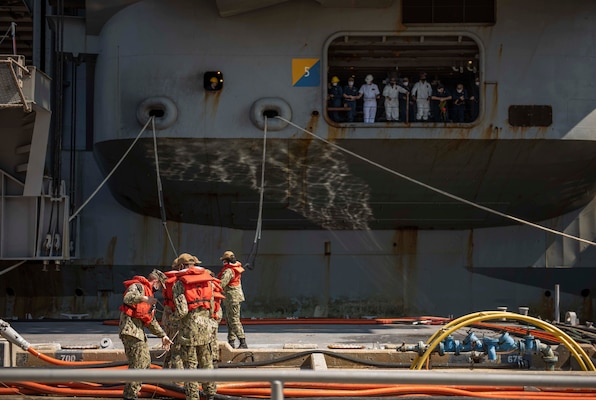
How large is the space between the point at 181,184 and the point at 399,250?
Answer: 153 inches

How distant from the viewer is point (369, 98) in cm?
1365

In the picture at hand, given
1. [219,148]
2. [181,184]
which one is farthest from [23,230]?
[219,148]

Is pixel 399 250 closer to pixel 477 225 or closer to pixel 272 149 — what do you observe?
pixel 477 225

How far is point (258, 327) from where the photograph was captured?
12789 millimetres

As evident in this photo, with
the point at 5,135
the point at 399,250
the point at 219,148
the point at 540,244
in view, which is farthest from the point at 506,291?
the point at 5,135

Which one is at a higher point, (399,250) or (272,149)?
(272,149)

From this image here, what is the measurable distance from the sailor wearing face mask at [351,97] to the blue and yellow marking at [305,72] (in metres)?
0.63

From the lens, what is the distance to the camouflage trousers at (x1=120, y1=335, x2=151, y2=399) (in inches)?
311

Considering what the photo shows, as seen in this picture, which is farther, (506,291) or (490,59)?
(506,291)

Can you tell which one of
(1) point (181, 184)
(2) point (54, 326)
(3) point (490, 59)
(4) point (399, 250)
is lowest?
(2) point (54, 326)

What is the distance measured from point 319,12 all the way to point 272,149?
2.22 m

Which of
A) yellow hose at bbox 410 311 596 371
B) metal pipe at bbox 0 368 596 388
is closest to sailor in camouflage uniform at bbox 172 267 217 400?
yellow hose at bbox 410 311 596 371

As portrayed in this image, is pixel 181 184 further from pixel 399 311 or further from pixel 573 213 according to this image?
pixel 573 213

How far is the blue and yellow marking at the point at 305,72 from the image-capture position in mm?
13297
